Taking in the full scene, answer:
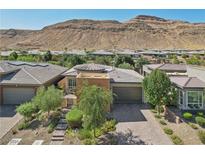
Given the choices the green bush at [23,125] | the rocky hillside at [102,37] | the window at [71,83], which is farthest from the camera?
the rocky hillside at [102,37]

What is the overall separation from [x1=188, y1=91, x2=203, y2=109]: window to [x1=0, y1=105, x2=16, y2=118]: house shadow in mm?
15693

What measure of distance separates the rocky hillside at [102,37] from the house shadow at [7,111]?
10600 cm

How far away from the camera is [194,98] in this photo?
78.9 ft

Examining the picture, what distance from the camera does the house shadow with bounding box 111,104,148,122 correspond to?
22000mm

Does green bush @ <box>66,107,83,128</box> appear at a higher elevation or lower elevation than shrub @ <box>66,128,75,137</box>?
higher

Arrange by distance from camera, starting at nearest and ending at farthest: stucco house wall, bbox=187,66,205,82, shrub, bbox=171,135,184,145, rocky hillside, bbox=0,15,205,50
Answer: shrub, bbox=171,135,184,145, stucco house wall, bbox=187,66,205,82, rocky hillside, bbox=0,15,205,50

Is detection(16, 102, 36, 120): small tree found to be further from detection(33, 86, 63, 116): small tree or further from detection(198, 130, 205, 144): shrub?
detection(198, 130, 205, 144): shrub

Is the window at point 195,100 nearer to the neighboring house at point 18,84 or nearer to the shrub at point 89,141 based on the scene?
the shrub at point 89,141

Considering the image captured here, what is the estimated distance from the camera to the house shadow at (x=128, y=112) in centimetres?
2200

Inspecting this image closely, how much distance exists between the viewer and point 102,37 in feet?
474

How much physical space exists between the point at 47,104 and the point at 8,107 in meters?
6.92

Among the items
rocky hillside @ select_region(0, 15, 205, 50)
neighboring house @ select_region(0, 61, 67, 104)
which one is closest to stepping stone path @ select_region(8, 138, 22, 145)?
neighboring house @ select_region(0, 61, 67, 104)

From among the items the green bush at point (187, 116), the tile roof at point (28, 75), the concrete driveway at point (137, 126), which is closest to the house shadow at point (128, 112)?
the concrete driveway at point (137, 126)
